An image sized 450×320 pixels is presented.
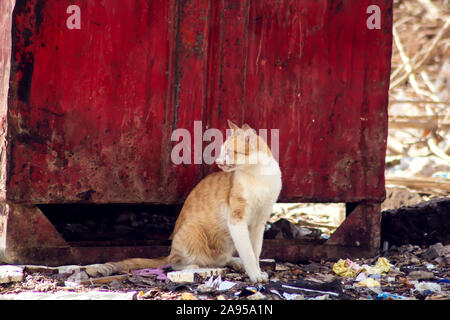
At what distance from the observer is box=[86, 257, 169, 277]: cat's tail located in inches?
150

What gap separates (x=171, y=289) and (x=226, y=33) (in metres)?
2.13

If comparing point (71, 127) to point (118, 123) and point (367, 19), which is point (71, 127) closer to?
point (118, 123)

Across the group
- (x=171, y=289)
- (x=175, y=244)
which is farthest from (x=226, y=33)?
(x=171, y=289)

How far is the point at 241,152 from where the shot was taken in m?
3.86

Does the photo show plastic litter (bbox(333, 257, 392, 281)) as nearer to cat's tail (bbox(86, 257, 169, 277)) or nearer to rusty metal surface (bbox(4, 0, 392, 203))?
rusty metal surface (bbox(4, 0, 392, 203))

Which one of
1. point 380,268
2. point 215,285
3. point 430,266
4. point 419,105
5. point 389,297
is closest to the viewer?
point 389,297

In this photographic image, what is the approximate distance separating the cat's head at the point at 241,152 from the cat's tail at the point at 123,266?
94 centimetres

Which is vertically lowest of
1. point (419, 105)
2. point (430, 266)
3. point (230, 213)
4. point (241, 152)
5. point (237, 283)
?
point (430, 266)

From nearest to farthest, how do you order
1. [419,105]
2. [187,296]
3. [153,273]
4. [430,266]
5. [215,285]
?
[187,296] < [215,285] < [153,273] < [430,266] < [419,105]

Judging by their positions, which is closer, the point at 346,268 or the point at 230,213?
the point at 230,213

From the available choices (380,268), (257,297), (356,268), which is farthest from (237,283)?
(380,268)

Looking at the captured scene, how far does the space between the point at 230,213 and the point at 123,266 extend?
0.89 m

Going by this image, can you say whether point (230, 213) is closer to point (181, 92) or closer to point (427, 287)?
point (181, 92)

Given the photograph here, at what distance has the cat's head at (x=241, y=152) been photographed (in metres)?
3.81
